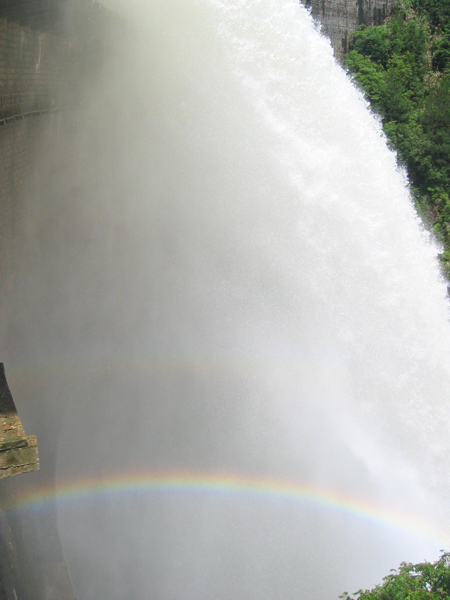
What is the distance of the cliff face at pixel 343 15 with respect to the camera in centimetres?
1820

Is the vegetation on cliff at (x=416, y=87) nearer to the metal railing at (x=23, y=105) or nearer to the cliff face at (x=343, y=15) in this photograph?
the cliff face at (x=343, y=15)

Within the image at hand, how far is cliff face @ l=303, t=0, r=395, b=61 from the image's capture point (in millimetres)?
18203

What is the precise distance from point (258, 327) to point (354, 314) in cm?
143

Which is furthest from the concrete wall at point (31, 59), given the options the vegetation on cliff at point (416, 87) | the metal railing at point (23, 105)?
the vegetation on cliff at point (416, 87)

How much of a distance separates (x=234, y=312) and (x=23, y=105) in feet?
12.8

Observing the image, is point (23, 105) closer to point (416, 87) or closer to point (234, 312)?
point (234, 312)

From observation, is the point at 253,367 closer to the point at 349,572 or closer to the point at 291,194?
the point at 291,194

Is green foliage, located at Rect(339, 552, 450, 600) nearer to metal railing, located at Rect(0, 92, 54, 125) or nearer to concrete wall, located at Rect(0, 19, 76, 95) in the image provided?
metal railing, located at Rect(0, 92, 54, 125)

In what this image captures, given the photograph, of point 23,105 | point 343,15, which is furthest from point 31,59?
point 343,15

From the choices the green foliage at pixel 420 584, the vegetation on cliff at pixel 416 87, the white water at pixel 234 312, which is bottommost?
the green foliage at pixel 420 584

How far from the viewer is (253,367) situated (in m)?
8.02

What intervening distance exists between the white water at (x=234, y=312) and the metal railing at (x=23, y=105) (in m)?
0.68

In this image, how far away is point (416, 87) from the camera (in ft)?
65.0

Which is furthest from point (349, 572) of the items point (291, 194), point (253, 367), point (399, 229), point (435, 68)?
point (435, 68)
